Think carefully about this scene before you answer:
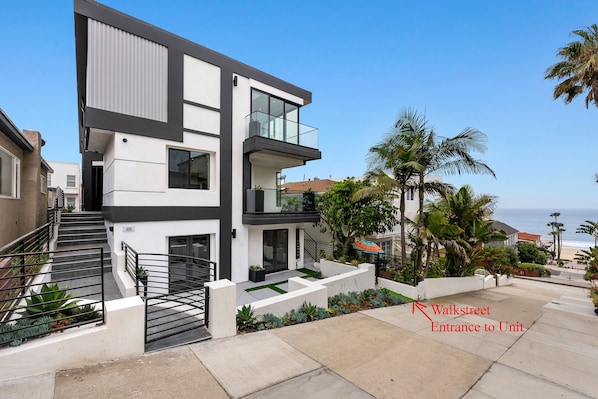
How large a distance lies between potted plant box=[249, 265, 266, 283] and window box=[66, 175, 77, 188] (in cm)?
3936

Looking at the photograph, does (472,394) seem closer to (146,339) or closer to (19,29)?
(146,339)

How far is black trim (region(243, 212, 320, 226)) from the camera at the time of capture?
11.2 metres

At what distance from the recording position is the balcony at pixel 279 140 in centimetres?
1127

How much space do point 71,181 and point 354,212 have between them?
4250 centimetres

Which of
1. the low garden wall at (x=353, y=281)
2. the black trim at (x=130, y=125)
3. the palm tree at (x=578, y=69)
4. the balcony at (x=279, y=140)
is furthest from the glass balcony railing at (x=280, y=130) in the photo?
the palm tree at (x=578, y=69)

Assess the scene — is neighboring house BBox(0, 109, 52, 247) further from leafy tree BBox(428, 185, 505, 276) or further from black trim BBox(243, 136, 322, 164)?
leafy tree BBox(428, 185, 505, 276)

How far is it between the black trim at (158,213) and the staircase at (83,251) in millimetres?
1320

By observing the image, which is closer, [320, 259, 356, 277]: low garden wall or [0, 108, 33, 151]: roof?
[0, 108, 33, 151]: roof

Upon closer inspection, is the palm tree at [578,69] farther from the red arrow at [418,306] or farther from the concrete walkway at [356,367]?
the red arrow at [418,306]

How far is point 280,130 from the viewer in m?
12.1

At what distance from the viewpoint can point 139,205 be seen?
880cm

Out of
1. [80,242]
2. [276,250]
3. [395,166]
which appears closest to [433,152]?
[395,166]

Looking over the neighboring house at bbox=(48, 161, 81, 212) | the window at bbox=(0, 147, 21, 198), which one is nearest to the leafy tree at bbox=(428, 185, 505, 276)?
the window at bbox=(0, 147, 21, 198)

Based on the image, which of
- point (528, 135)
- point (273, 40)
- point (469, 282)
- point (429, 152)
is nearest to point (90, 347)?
point (429, 152)
